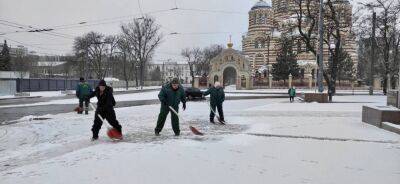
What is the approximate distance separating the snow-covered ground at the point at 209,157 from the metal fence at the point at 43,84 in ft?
142

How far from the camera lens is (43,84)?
188 feet

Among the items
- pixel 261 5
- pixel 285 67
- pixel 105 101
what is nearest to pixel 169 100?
pixel 105 101

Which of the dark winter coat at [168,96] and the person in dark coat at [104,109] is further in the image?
the dark winter coat at [168,96]

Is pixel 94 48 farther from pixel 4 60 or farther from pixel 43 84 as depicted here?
pixel 43 84

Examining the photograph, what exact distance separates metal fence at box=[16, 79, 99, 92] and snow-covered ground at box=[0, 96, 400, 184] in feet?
142

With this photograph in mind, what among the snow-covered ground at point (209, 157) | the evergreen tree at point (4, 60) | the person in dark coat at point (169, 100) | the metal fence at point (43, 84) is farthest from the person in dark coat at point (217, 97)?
the evergreen tree at point (4, 60)

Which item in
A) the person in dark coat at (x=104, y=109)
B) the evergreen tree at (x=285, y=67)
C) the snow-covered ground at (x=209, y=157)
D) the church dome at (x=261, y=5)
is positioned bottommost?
the snow-covered ground at (x=209, y=157)

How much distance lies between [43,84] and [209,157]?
176ft

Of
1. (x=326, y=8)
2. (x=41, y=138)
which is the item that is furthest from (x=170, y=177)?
(x=326, y=8)

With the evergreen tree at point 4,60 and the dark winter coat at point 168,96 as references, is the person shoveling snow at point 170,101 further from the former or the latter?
the evergreen tree at point 4,60

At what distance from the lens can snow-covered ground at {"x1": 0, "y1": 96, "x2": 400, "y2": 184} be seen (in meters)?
6.40

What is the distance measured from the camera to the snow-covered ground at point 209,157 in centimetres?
640

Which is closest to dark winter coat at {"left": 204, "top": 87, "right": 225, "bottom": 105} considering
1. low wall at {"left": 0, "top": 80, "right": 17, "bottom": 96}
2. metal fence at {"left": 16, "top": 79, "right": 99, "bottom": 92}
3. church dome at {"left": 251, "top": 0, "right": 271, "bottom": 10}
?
low wall at {"left": 0, "top": 80, "right": 17, "bottom": 96}

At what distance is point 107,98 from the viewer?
10.5 meters
